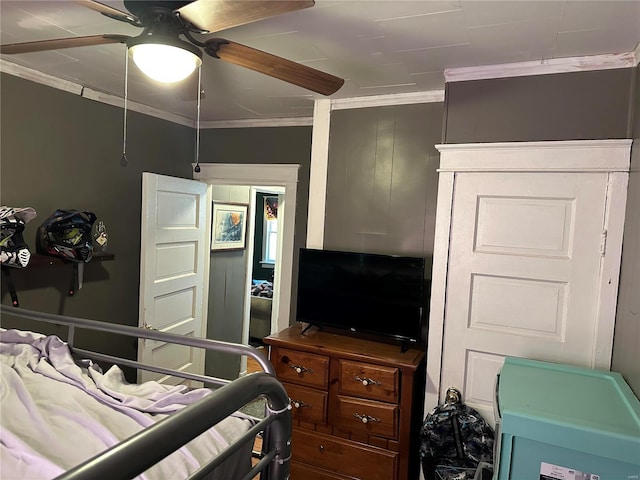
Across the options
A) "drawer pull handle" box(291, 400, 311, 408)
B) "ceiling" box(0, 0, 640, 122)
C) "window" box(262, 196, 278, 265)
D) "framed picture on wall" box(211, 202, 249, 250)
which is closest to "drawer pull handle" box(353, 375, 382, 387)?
"drawer pull handle" box(291, 400, 311, 408)

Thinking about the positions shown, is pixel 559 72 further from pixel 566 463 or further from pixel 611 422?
pixel 566 463

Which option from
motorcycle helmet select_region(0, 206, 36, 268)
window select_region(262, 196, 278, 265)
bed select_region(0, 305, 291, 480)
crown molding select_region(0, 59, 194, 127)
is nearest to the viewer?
bed select_region(0, 305, 291, 480)

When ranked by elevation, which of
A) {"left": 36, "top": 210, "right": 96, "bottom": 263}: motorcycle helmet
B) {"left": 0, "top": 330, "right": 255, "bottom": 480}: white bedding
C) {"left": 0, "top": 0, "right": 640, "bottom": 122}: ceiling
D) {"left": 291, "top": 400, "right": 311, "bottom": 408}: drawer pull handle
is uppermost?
{"left": 0, "top": 0, "right": 640, "bottom": 122}: ceiling

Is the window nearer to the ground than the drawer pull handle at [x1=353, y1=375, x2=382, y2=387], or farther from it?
farther from it

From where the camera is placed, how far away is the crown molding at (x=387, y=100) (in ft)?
8.38

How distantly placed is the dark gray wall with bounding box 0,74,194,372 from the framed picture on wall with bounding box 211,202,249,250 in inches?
24.2

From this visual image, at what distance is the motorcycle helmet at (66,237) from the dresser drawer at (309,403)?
4.91ft

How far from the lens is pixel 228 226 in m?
4.30

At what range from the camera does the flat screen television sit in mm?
2393

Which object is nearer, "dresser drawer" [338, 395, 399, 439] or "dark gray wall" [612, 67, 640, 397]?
"dark gray wall" [612, 67, 640, 397]

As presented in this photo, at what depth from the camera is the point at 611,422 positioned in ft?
4.41

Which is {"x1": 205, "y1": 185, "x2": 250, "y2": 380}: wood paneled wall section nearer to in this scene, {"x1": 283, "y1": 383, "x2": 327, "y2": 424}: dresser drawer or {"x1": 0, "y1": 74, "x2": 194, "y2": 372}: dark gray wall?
{"x1": 0, "y1": 74, "x2": 194, "y2": 372}: dark gray wall

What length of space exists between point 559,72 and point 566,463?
5.58ft

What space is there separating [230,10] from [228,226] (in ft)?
10.6
